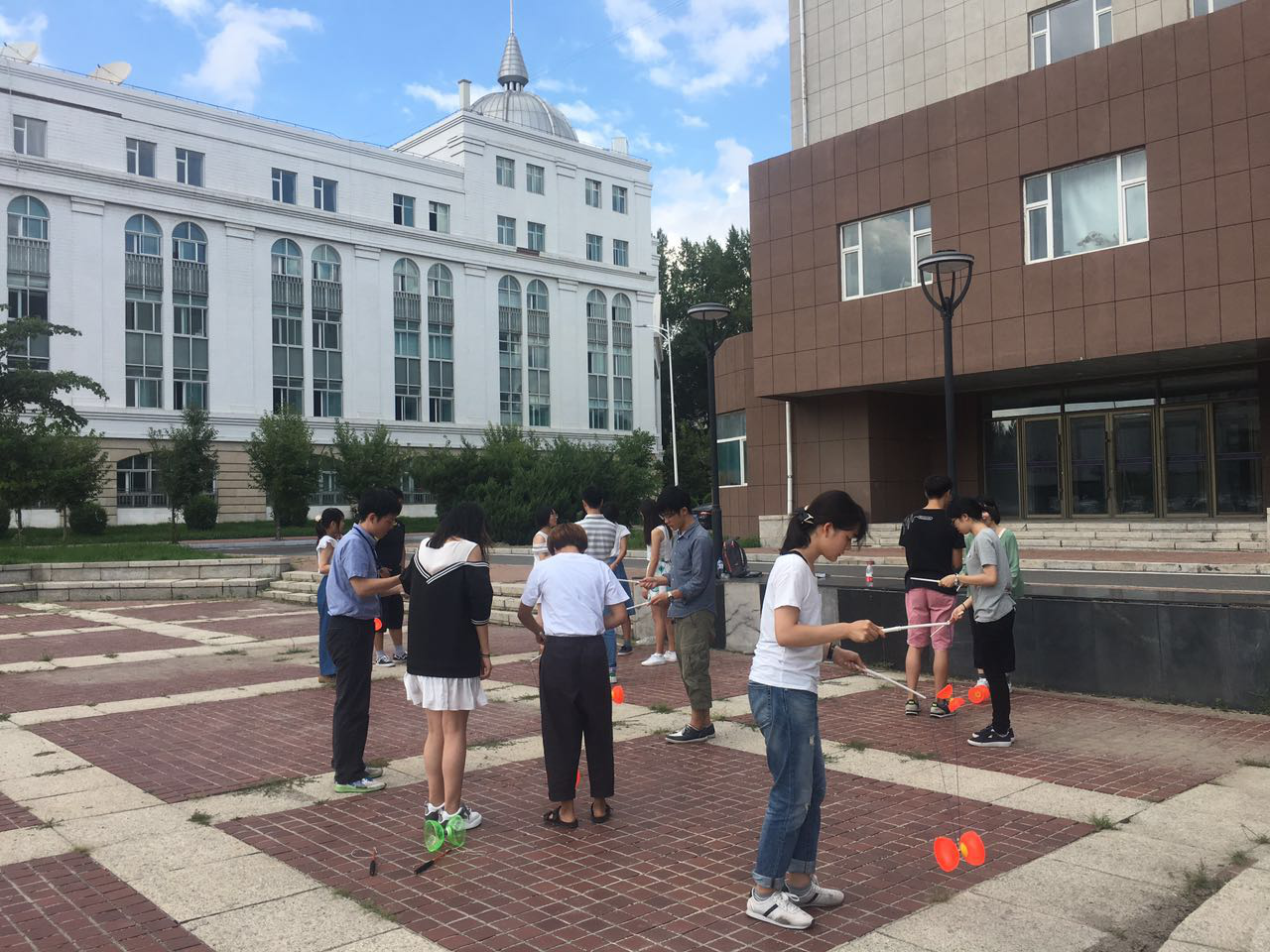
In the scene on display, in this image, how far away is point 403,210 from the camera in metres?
60.9

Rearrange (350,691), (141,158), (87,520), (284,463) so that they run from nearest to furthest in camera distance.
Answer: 1. (350,691)
2. (87,520)
3. (284,463)
4. (141,158)

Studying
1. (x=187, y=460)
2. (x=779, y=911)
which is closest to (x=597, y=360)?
(x=187, y=460)

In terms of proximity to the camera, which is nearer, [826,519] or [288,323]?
[826,519]

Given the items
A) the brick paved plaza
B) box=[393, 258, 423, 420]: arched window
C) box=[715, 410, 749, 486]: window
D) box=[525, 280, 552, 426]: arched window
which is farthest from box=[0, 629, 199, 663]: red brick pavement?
box=[525, 280, 552, 426]: arched window

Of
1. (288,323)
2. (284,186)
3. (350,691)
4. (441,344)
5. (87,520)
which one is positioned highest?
(284,186)

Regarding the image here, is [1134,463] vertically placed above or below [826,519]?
above

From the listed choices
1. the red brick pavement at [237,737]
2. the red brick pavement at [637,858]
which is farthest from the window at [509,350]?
the red brick pavement at [637,858]

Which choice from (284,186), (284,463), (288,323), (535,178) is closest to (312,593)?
(284,463)

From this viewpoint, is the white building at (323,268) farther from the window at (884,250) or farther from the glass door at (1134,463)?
the glass door at (1134,463)

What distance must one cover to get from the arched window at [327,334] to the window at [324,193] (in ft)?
7.83

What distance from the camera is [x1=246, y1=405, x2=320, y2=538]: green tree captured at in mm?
44812

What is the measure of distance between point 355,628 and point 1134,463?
24419 mm

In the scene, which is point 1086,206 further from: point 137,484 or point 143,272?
point 143,272

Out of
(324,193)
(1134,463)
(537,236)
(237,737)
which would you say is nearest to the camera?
(237,737)
